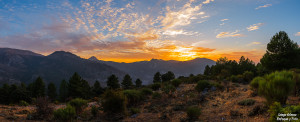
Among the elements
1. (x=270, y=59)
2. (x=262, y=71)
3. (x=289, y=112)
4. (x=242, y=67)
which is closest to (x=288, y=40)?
(x=270, y=59)

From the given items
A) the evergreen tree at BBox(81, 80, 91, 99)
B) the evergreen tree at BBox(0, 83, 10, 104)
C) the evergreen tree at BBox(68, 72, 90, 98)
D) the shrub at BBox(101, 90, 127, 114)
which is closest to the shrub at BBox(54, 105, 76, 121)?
the shrub at BBox(101, 90, 127, 114)

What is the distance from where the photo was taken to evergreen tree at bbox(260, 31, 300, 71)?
83.5 feet

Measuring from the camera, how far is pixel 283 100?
635 centimetres

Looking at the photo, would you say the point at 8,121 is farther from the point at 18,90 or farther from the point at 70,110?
the point at 18,90

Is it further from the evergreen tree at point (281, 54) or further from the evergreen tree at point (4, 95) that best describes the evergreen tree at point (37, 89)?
the evergreen tree at point (281, 54)

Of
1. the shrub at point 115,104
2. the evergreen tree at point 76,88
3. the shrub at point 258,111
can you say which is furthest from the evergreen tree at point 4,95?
the shrub at point 258,111

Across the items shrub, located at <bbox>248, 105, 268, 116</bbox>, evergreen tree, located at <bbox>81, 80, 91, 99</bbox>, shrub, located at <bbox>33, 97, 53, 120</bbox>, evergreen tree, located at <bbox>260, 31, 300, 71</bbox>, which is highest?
evergreen tree, located at <bbox>260, 31, 300, 71</bbox>

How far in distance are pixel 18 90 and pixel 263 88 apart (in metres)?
43.9

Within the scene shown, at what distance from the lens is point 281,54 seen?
26.3m

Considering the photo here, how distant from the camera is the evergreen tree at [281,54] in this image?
25438 mm

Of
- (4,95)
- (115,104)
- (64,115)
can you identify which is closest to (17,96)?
(4,95)

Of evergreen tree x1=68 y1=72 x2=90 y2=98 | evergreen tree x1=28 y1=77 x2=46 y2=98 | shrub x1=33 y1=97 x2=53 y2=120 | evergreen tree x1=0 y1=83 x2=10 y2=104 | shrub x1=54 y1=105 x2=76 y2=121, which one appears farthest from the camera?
evergreen tree x1=28 y1=77 x2=46 y2=98

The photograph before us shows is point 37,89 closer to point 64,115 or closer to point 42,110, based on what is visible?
point 42,110

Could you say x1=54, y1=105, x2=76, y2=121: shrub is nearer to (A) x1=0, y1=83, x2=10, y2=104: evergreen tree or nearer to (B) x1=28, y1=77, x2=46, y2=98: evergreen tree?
(A) x1=0, y1=83, x2=10, y2=104: evergreen tree
